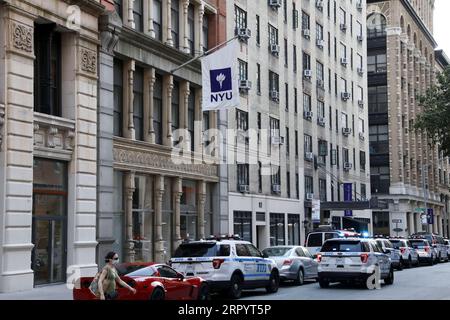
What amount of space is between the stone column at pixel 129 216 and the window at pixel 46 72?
4914mm

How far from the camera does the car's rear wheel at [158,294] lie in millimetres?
15961

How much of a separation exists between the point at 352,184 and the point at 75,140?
123ft

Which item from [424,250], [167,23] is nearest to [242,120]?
[167,23]

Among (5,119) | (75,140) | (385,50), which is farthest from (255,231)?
(385,50)

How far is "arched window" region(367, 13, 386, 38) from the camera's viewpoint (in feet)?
249

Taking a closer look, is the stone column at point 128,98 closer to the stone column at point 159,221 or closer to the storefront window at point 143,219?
the storefront window at point 143,219

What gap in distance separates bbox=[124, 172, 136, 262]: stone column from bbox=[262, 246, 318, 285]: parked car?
218 inches

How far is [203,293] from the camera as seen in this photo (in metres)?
18.1

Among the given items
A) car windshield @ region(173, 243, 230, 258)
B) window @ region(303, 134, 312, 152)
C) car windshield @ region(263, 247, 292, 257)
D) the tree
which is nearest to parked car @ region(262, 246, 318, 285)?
car windshield @ region(263, 247, 292, 257)

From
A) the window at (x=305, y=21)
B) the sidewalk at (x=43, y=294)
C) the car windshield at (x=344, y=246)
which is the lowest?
the sidewalk at (x=43, y=294)

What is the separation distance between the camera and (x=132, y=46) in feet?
94.6

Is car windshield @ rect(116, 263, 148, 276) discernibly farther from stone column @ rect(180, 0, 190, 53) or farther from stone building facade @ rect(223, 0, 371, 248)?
stone building facade @ rect(223, 0, 371, 248)

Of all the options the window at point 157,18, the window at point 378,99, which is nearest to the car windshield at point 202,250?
the window at point 157,18

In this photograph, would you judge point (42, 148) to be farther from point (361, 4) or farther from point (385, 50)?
point (385, 50)
